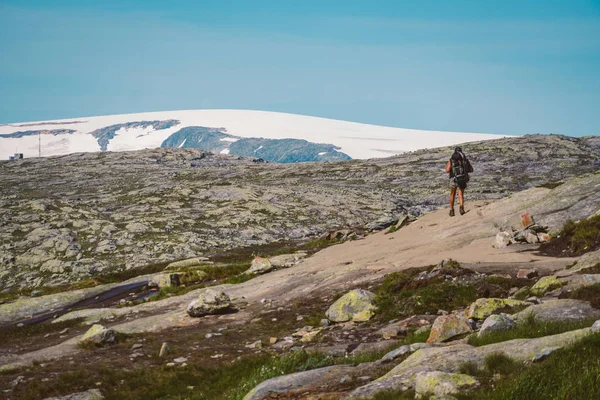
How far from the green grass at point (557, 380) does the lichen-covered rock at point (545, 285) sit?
8855 mm

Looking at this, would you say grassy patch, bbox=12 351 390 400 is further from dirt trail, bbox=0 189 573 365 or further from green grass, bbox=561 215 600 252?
green grass, bbox=561 215 600 252

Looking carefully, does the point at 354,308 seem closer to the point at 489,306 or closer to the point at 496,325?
the point at 489,306

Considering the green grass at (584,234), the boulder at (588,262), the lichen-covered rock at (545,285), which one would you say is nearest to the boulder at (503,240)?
the green grass at (584,234)

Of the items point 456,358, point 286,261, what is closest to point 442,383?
point 456,358

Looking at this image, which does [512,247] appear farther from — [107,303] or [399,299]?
[107,303]

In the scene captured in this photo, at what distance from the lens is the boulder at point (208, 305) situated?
2456 centimetres

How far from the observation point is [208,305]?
24.6 metres

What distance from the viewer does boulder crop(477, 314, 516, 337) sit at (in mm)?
11698

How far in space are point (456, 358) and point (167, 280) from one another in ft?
95.3

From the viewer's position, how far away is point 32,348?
23578mm

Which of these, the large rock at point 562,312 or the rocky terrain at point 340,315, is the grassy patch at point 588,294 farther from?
the large rock at point 562,312

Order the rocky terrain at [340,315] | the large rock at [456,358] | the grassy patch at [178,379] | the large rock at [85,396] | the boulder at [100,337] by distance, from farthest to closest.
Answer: the boulder at [100,337], the large rock at [85,396], the grassy patch at [178,379], the rocky terrain at [340,315], the large rock at [456,358]

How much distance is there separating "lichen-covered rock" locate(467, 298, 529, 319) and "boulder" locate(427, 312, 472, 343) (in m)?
1.31

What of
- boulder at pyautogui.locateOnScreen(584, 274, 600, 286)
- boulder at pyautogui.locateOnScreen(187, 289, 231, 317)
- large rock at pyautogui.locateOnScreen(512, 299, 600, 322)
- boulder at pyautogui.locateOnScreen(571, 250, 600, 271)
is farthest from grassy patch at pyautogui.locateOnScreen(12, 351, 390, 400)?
boulder at pyautogui.locateOnScreen(571, 250, 600, 271)
